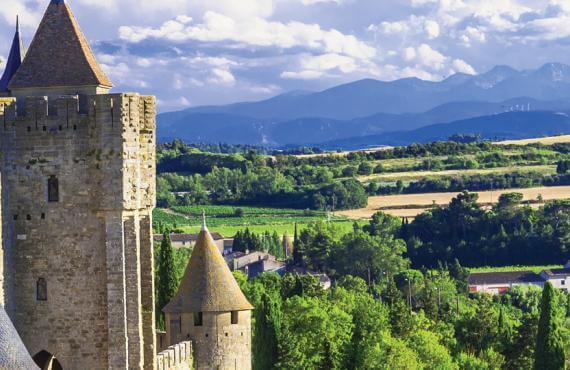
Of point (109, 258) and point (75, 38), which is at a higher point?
point (75, 38)

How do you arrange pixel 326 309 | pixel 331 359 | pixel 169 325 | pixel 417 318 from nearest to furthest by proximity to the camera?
pixel 169 325 → pixel 331 359 → pixel 326 309 → pixel 417 318

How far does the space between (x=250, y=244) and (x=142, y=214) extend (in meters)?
105

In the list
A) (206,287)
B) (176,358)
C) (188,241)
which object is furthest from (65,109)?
(188,241)

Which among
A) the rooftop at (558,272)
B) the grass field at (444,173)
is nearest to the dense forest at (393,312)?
the rooftop at (558,272)

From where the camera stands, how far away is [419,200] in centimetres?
16900

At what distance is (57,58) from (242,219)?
132676mm

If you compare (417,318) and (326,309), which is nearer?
(326,309)

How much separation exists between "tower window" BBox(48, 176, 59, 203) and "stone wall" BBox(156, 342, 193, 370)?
9.28 m

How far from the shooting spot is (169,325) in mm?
45312

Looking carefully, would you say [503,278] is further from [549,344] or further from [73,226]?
[73,226]

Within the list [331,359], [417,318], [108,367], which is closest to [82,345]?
[108,367]

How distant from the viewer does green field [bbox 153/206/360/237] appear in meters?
150

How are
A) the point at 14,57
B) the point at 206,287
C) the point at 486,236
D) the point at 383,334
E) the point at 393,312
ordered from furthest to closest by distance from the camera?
the point at 486,236 → the point at 393,312 → the point at 383,334 → the point at 206,287 → the point at 14,57

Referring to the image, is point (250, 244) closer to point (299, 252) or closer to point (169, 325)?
point (299, 252)
